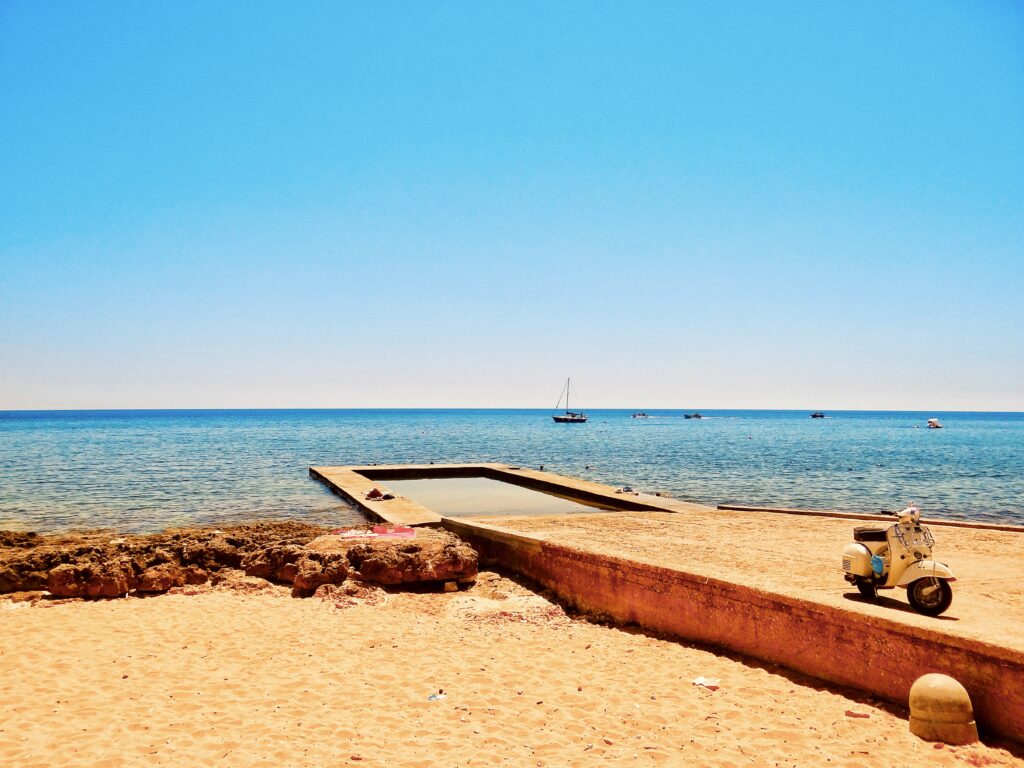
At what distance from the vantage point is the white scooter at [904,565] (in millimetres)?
5695

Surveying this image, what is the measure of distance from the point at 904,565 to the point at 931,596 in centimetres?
34

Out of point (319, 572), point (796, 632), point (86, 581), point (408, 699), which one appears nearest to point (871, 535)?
point (796, 632)

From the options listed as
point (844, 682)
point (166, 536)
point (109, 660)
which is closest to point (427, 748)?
point (844, 682)

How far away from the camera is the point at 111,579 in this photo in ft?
28.7

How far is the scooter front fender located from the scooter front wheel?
1.7 inches

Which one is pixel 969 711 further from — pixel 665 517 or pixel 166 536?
pixel 166 536

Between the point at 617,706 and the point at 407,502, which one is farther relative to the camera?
the point at 407,502

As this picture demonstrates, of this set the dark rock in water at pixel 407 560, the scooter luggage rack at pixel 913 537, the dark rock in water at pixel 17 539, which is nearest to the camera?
the scooter luggage rack at pixel 913 537

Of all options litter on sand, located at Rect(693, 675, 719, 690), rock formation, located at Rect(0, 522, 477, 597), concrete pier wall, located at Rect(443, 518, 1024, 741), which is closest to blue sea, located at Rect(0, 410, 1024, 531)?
rock formation, located at Rect(0, 522, 477, 597)

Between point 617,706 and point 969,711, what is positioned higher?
point 969,711

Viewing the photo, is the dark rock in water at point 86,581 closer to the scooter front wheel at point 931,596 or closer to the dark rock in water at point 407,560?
the dark rock in water at point 407,560

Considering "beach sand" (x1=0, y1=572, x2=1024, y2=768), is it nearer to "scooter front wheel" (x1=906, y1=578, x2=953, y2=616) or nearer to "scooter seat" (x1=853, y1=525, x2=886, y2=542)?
"scooter front wheel" (x1=906, y1=578, x2=953, y2=616)

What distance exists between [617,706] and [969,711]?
238 cm

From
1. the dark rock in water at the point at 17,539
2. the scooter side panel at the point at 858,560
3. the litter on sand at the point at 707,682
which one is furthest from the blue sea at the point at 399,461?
the scooter side panel at the point at 858,560
